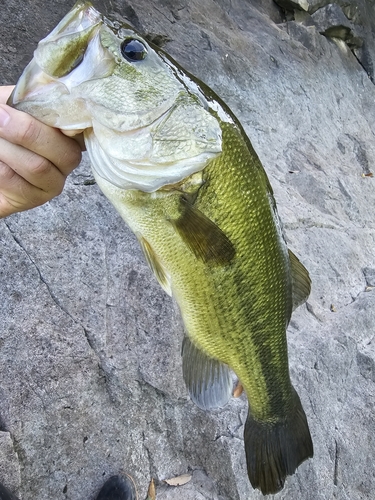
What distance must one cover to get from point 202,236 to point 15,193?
51 cm

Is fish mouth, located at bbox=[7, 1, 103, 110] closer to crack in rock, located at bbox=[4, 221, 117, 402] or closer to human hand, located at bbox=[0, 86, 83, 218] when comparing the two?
human hand, located at bbox=[0, 86, 83, 218]

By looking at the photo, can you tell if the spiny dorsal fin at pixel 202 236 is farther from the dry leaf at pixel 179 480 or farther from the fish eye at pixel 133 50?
the dry leaf at pixel 179 480

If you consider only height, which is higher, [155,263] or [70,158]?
[70,158]

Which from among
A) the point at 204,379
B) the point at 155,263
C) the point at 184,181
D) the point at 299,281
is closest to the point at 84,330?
the point at 204,379

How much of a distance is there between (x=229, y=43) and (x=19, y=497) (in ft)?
13.2

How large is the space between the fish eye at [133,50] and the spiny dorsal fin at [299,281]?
73 centimetres

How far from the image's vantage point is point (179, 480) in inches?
80.5

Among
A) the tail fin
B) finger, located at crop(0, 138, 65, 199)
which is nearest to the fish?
finger, located at crop(0, 138, 65, 199)

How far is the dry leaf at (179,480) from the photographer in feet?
6.64

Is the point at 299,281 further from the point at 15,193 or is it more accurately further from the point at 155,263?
the point at 15,193

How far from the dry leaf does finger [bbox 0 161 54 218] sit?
1413 mm

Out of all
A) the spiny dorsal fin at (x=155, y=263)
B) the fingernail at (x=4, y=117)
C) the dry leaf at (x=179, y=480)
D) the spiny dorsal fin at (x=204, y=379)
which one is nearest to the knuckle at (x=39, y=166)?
the fingernail at (x=4, y=117)

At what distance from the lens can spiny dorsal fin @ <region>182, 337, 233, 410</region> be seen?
1.47 metres

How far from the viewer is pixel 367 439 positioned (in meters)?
2.60
